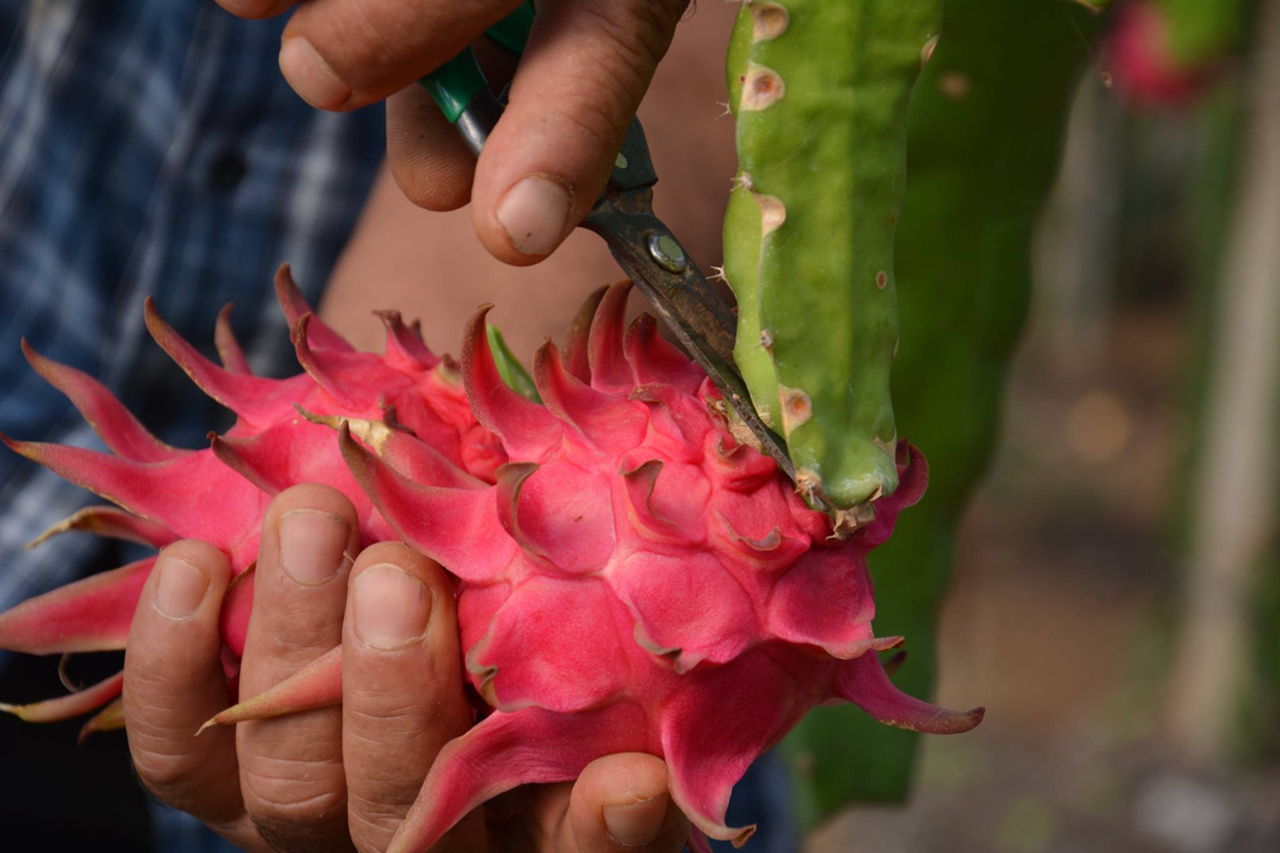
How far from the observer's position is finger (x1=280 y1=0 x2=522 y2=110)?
72 centimetres

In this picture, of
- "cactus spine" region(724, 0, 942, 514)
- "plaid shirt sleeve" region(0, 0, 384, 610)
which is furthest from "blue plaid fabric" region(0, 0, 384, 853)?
"cactus spine" region(724, 0, 942, 514)

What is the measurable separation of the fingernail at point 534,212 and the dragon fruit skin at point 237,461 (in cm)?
18

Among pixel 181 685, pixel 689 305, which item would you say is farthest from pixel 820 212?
pixel 181 685

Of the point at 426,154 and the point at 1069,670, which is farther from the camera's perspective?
the point at 1069,670

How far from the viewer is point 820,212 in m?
0.72

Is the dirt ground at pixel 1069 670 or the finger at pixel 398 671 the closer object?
the finger at pixel 398 671

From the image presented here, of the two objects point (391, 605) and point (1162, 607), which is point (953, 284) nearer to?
point (391, 605)

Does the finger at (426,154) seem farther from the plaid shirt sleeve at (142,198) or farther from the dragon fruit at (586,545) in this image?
the plaid shirt sleeve at (142,198)

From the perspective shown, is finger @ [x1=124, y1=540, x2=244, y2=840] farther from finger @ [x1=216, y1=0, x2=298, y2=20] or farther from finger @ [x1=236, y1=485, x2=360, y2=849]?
finger @ [x1=216, y1=0, x2=298, y2=20]

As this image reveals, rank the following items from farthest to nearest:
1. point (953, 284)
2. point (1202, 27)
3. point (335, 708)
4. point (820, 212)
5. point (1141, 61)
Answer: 1. point (1141, 61)
2. point (1202, 27)
3. point (953, 284)
4. point (335, 708)
5. point (820, 212)

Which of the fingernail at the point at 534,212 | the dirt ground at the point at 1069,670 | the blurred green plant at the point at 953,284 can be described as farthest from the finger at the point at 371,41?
the dirt ground at the point at 1069,670

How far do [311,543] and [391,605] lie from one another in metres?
0.08

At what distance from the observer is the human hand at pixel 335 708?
82cm

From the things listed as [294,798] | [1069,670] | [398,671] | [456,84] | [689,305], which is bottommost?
[1069,670]
